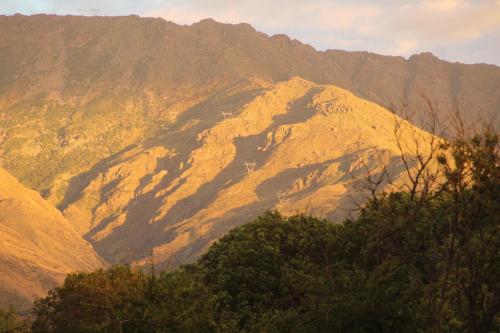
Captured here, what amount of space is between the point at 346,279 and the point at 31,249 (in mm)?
131710

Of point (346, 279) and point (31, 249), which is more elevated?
point (31, 249)

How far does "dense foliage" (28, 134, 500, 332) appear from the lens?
1778cm

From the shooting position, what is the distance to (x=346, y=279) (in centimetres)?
2797

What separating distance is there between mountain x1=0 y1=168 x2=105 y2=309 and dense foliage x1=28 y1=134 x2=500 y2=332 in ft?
243

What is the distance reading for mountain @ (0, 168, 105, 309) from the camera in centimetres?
11819

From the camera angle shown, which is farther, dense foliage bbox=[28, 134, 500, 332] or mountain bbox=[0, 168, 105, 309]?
mountain bbox=[0, 168, 105, 309]

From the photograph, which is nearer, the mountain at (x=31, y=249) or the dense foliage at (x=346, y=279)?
the dense foliage at (x=346, y=279)

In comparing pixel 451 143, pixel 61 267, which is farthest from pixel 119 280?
pixel 61 267

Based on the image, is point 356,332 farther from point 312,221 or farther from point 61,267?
point 61,267

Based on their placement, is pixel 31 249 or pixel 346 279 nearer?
pixel 346 279

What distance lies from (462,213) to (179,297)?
46.9 ft

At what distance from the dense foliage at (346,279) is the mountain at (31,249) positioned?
73954 mm

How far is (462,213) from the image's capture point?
17.5m

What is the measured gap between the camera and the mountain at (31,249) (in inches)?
4653
